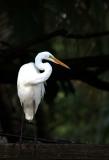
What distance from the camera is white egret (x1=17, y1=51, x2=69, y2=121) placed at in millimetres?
4086

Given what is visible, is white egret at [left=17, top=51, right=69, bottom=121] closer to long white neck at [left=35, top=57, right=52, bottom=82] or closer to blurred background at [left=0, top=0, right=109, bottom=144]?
long white neck at [left=35, top=57, right=52, bottom=82]

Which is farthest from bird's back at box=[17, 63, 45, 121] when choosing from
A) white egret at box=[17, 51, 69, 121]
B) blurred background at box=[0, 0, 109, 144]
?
blurred background at box=[0, 0, 109, 144]

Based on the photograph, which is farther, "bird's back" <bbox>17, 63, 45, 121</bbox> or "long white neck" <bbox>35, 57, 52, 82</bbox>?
"bird's back" <bbox>17, 63, 45, 121</bbox>

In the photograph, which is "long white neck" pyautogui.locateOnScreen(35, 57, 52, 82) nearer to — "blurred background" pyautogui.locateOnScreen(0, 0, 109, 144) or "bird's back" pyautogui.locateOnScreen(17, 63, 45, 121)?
"bird's back" pyautogui.locateOnScreen(17, 63, 45, 121)

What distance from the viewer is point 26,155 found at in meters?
3.52

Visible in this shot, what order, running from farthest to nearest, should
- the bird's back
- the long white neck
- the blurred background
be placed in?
the blurred background → the bird's back → the long white neck

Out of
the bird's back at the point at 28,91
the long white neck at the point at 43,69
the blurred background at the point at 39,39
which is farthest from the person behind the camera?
the blurred background at the point at 39,39

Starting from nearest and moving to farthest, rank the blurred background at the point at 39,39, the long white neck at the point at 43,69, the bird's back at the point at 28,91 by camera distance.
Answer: the long white neck at the point at 43,69
the bird's back at the point at 28,91
the blurred background at the point at 39,39

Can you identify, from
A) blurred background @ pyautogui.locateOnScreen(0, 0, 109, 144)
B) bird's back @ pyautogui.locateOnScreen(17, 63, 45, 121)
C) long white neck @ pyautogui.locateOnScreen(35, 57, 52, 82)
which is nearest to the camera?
long white neck @ pyautogui.locateOnScreen(35, 57, 52, 82)

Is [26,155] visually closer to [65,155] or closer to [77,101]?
[65,155]

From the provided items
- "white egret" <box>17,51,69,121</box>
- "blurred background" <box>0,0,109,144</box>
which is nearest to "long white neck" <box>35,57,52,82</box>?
"white egret" <box>17,51,69,121</box>

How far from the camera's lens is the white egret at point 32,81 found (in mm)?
4086

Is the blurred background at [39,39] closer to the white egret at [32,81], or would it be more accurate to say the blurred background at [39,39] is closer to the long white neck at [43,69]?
the white egret at [32,81]

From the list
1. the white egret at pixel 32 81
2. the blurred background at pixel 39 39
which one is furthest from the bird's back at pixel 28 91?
the blurred background at pixel 39 39
